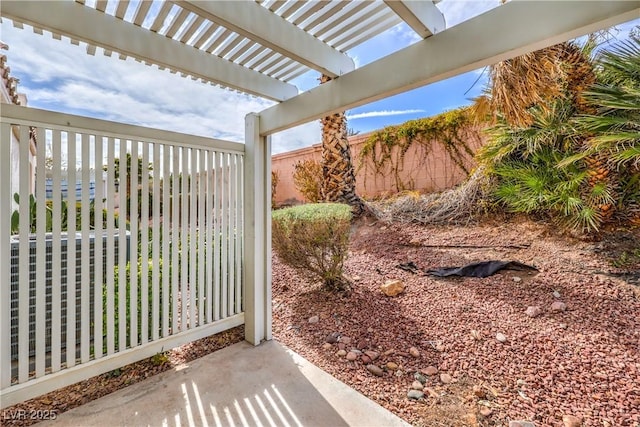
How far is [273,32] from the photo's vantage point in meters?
1.96

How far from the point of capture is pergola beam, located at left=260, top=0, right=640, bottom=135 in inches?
51.6

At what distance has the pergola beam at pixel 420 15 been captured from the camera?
154 centimetres

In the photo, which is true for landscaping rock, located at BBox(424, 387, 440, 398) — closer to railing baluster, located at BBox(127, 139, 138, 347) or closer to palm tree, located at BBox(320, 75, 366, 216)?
railing baluster, located at BBox(127, 139, 138, 347)

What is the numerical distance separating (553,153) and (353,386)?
4.41m

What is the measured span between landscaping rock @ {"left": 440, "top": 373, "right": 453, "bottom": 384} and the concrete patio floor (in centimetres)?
63

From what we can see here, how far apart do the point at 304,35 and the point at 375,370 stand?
287cm

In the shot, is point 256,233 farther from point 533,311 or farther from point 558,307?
point 558,307

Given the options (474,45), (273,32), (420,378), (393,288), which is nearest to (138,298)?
(273,32)

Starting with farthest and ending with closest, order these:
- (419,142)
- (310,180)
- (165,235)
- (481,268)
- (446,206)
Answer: (310,180) → (419,142) → (446,206) → (481,268) → (165,235)

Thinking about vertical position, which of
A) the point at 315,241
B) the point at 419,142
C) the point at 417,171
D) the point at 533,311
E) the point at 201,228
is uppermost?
the point at 419,142

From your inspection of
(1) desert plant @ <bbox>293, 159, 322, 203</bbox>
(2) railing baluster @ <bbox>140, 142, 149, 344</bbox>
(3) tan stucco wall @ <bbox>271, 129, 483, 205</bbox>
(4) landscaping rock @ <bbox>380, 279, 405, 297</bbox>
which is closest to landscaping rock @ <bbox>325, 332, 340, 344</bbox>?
(4) landscaping rock @ <bbox>380, 279, 405, 297</bbox>

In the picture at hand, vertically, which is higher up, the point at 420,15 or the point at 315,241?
the point at 420,15

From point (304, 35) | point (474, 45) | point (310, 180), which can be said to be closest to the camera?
point (474, 45)

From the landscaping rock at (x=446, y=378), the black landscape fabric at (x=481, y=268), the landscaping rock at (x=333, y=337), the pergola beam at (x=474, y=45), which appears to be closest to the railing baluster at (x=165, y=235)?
the pergola beam at (x=474, y=45)
